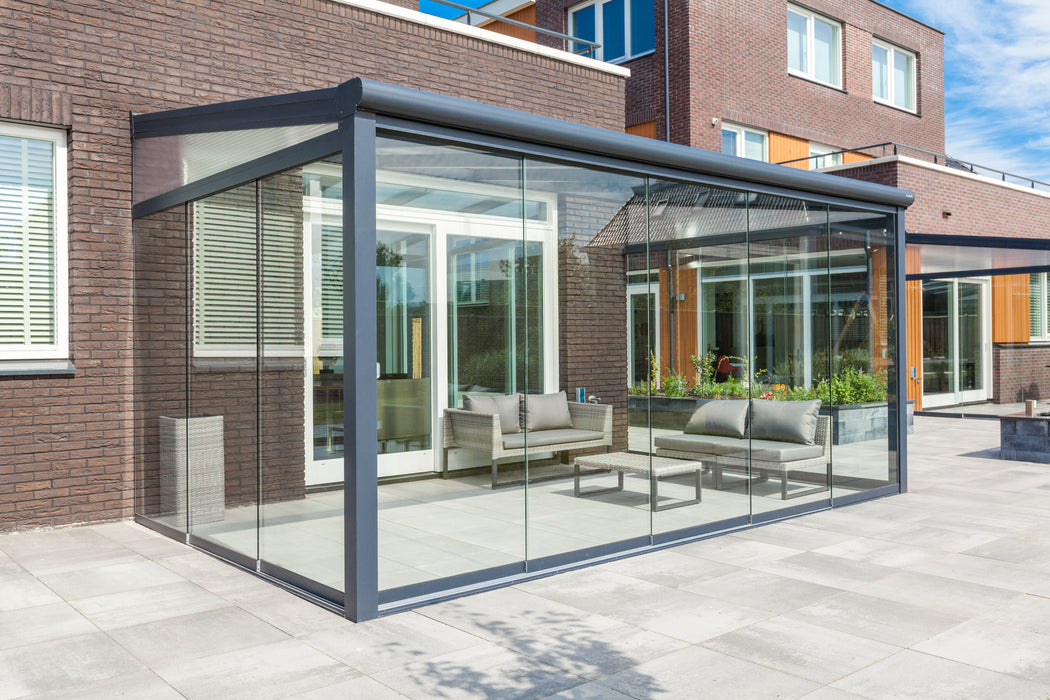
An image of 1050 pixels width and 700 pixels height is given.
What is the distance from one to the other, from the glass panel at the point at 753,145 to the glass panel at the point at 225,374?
43.4 ft

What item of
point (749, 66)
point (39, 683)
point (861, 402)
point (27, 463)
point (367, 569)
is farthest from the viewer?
point (749, 66)

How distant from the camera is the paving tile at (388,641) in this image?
411 cm

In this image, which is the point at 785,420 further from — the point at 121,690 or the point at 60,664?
the point at 60,664

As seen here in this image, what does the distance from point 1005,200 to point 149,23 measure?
1741 centimetres

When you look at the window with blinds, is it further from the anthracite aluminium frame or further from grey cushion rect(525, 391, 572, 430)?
grey cushion rect(525, 391, 572, 430)

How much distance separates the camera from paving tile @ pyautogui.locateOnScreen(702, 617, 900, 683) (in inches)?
158

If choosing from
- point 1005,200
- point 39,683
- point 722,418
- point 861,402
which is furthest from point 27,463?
point 1005,200

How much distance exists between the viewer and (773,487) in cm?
729

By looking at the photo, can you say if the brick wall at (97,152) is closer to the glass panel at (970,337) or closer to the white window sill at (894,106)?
the glass panel at (970,337)

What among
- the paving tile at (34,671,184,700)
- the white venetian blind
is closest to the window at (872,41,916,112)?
the white venetian blind

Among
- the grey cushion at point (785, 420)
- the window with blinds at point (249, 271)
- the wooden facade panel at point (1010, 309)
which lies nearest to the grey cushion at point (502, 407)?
the window with blinds at point (249, 271)

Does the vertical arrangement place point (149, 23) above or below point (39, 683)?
above

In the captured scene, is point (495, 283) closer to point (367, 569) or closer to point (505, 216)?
point (505, 216)

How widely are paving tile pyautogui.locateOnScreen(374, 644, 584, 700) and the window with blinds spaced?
2151 millimetres
